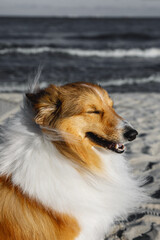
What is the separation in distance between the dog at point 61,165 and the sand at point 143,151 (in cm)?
48

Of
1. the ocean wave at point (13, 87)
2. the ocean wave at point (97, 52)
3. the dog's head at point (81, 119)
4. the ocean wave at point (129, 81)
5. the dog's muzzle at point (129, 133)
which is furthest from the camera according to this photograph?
the ocean wave at point (97, 52)

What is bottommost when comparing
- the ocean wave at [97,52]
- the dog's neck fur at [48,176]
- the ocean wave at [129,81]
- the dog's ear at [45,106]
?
the ocean wave at [97,52]

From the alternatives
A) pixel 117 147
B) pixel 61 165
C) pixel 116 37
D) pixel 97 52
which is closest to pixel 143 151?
pixel 117 147

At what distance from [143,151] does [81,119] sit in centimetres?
233

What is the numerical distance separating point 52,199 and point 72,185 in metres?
0.20

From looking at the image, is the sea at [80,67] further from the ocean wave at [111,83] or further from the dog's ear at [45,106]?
the dog's ear at [45,106]

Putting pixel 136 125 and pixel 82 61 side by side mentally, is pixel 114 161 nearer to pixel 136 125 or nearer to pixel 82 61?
pixel 136 125

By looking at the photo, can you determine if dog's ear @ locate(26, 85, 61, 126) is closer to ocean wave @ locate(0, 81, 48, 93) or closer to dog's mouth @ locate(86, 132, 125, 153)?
dog's mouth @ locate(86, 132, 125, 153)

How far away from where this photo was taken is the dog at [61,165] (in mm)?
2229

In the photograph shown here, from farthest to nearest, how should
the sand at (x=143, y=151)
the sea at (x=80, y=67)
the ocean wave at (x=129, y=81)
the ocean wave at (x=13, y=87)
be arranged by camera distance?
the ocean wave at (x=129, y=81) < the sea at (x=80, y=67) < the ocean wave at (x=13, y=87) < the sand at (x=143, y=151)

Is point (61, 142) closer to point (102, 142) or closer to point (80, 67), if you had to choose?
point (102, 142)

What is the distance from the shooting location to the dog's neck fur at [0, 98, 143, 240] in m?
2.25

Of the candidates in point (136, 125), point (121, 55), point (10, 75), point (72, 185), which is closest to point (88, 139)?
point (72, 185)

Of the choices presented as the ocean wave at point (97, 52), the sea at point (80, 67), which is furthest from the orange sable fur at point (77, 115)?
the ocean wave at point (97, 52)
